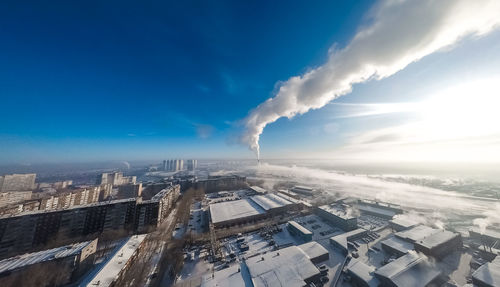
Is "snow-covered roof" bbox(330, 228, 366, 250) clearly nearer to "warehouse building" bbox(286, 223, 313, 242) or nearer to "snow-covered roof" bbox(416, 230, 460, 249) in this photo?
"warehouse building" bbox(286, 223, 313, 242)

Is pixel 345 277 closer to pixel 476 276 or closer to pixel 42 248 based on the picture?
pixel 476 276

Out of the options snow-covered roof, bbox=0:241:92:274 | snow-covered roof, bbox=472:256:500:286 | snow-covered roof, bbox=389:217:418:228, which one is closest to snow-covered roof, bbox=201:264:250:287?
snow-covered roof, bbox=0:241:92:274

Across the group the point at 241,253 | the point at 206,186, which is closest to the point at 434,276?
the point at 241,253

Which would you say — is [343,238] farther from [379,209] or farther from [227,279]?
[379,209]

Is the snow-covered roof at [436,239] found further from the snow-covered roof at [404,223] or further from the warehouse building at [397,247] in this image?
the snow-covered roof at [404,223]

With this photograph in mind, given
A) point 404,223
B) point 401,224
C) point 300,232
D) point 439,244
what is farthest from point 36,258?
point 404,223

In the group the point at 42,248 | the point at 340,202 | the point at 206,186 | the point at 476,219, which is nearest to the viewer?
the point at 42,248
